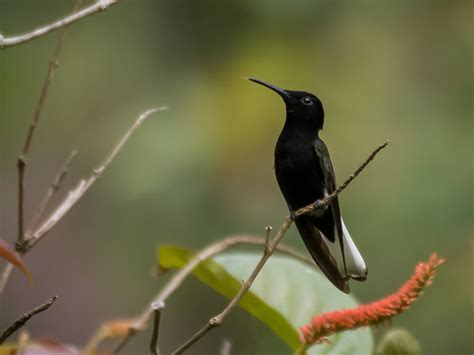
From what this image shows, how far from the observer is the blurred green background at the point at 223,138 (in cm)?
550

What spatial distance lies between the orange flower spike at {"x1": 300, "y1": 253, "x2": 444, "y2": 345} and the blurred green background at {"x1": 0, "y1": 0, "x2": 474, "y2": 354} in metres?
3.81

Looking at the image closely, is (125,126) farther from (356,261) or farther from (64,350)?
(64,350)

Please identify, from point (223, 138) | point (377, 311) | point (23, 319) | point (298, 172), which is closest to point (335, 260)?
point (298, 172)

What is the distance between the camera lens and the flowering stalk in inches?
42.6

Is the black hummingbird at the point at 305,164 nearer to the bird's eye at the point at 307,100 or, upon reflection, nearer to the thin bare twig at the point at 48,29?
the bird's eye at the point at 307,100

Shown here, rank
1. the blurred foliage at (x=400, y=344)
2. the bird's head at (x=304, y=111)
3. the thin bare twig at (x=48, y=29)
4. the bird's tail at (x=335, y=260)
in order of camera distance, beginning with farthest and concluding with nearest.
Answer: the bird's head at (x=304, y=111)
the bird's tail at (x=335, y=260)
the blurred foliage at (x=400, y=344)
the thin bare twig at (x=48, y=29)

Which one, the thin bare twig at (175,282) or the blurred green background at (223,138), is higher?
the thin bare twig at (175,282)

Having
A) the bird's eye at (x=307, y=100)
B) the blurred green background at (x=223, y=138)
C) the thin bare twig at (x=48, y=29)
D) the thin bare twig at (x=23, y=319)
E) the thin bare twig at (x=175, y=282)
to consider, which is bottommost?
the blurred green background at (x=223, y=138)

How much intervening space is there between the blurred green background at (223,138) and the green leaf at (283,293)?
118 inches

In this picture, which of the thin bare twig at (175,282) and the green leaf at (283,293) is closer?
the thin bare twig at (175,282)

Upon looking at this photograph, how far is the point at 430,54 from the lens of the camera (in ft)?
25.8

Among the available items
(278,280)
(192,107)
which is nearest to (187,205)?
(192,107)

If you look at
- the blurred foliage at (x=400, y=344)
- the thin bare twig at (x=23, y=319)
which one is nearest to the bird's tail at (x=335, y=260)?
the blurred foliage at (x=400, y=344)

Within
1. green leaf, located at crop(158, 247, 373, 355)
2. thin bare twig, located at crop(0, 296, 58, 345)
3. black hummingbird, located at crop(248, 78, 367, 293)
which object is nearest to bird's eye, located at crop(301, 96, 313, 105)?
black hummingbird, located at crop(248, 78, 367, 293)
